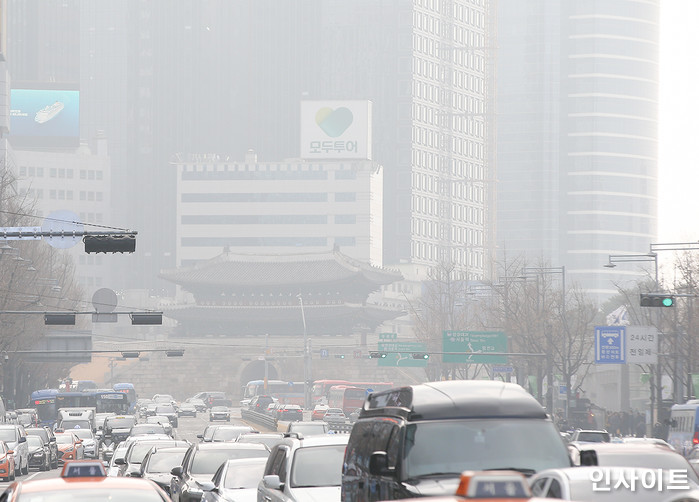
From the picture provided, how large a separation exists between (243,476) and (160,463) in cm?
589

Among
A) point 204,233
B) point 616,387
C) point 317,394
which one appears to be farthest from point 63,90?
point 616,387

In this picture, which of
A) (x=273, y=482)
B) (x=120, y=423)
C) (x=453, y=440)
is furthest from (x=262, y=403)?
(x=453, y=440)

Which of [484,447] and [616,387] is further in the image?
[616,387]

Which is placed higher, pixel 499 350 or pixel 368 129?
pixel 368 129

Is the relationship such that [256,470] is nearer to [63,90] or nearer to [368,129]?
[368,129]

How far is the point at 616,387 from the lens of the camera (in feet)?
293

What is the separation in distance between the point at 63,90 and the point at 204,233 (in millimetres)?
30791

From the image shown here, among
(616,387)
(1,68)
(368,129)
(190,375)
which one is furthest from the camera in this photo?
(368,129)

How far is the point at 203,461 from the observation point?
1981 cm

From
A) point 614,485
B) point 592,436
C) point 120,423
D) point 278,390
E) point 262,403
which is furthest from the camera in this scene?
point 278,390

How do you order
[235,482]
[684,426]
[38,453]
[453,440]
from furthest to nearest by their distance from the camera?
1. [684,426]
2. [38,453]
3. [235,482]
4. [453,440]

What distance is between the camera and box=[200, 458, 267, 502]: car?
16453 mm

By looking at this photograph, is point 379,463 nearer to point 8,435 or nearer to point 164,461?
point 164,461

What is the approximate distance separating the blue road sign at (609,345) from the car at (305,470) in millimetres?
42577
